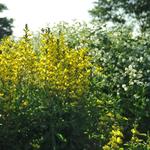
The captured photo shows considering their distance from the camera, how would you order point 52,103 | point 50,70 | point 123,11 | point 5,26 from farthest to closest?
point 5,26
point 123,11
point 50,70
point 52,103

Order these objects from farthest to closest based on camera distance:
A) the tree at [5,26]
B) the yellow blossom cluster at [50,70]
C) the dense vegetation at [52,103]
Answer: the tree at [5,26] → the yellow blossom cluster at [50,70] → the dense vegetation at [52,103]

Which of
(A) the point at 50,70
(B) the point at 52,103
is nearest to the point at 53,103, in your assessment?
(B) the point at 52,103

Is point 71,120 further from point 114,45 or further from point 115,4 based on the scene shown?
point 115,4

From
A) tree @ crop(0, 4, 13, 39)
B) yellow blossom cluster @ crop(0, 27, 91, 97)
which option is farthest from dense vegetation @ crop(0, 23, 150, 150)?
tree @ crop(0, 4, 13, 39)

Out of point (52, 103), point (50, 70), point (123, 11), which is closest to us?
point (52, 103)

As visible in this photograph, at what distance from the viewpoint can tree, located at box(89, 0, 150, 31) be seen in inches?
732

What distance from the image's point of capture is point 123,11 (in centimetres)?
1914

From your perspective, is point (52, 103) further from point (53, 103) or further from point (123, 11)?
point (123, 11)

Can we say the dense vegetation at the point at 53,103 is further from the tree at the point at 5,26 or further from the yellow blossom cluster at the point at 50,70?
the tree at the point at 5,26

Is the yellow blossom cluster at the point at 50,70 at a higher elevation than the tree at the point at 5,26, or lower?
lower

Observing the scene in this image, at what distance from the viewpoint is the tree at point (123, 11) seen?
732 inches

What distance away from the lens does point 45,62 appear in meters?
7.72

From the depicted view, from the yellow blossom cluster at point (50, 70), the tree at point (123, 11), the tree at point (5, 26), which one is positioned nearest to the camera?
the yellow blossom cluster at point (50, 70)

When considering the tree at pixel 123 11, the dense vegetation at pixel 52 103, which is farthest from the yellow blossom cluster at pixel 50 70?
the tree at pixel 123 11
